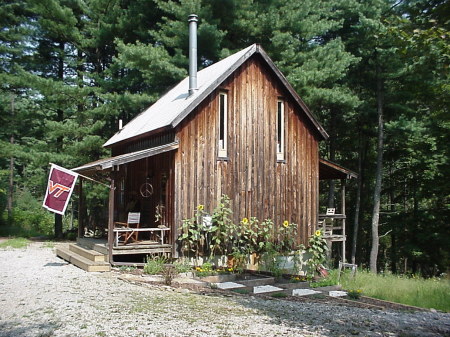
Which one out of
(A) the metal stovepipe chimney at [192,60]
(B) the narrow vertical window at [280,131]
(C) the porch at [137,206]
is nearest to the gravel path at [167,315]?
(C) the porch at [137,206]

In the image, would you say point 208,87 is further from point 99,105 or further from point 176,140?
point 99,105

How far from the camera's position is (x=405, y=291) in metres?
12.6

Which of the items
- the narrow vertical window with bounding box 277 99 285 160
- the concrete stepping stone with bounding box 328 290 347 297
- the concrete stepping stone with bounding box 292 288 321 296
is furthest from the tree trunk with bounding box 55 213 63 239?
the concrete stepping stone with bounding box 328 290 347 297

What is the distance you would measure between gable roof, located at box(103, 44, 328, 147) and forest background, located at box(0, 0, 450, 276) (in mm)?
4348

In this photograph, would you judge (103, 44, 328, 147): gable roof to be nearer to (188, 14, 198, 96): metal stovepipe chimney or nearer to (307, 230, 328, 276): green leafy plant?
(188, 14, 198, 96): metal stovepipe chimney

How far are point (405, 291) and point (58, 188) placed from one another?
32.1ft

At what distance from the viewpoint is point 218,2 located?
22.6 m

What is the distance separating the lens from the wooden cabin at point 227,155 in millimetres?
13914

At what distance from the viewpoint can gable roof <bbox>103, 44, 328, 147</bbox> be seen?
13992mm

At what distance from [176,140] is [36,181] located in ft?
44.1

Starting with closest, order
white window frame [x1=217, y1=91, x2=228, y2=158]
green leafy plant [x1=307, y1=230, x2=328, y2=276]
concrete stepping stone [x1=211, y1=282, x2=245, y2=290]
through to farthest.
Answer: concrete stepping stone [x1=211, y1=282, x2=245, y2=290], green leafy plant [x1=307, y1=230, x2=328, y2=276], white window frame [x1=217, y1=91, x2=228, y2=158]

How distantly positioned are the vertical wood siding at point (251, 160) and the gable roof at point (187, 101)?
0.34 metres

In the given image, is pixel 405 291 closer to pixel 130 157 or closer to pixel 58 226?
pixel 130 157

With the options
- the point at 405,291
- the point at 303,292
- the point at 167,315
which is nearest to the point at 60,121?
the point at 303,292
